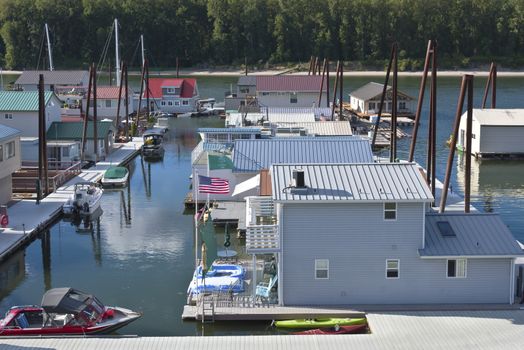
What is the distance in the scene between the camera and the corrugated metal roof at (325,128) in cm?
6191

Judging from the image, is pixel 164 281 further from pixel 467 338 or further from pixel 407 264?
pixel 467 338

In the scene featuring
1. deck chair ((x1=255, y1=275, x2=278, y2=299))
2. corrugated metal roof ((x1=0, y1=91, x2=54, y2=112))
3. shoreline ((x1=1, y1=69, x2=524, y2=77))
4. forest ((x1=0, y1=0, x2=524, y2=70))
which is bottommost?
deck chair ((x1=255, y1=275, x2=278, y2=299))

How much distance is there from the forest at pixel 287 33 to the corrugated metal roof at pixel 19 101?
4648 inches

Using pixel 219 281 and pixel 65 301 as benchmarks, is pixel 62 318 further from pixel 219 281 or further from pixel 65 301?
pixel 219 281

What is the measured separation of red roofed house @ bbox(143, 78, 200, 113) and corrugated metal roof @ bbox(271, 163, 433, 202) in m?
72.4

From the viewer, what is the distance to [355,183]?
30.5 m

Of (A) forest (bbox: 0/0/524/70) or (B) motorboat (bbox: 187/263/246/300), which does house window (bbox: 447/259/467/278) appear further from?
(A) forest (bbox: 0/0/524/70)

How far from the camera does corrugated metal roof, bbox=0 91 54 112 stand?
64.9 m

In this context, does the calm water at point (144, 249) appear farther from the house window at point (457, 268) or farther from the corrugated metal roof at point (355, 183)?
the house window at point (457, 268)

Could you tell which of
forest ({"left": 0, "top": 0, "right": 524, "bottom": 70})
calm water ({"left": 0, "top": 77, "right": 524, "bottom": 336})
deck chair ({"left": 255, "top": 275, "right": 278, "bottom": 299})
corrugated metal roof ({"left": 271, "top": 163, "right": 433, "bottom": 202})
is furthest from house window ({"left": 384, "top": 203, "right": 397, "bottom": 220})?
forest ({"left": 0, "top": 0, "right": 524, "bottom": 70})

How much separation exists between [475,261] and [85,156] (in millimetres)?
41383

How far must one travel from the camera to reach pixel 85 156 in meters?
64.8

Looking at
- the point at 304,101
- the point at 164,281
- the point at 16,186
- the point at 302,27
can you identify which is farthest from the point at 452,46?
the point at 164,281

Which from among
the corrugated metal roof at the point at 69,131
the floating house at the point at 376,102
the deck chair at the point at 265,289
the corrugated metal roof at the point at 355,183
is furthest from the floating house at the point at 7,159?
the floating house at the point at 376,102
